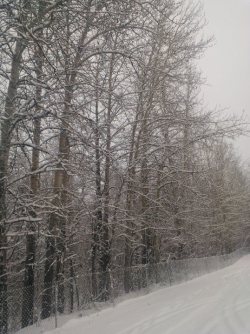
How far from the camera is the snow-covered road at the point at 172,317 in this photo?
33.9ft

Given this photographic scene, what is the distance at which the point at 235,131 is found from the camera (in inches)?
734

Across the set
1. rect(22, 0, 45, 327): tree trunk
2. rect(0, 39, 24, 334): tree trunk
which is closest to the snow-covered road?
rect(22, 0, 45, 327): tree trunk

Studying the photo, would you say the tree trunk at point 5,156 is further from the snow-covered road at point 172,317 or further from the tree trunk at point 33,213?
the snow-covered road at point 172,317

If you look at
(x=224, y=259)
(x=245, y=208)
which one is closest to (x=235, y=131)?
(x=224, y=259)

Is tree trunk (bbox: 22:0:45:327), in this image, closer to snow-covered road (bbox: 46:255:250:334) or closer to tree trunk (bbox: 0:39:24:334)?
tree trunk (bbox: 0:39:24:334)

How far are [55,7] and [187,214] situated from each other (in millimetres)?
19420

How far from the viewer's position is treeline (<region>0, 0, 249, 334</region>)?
32.4ft

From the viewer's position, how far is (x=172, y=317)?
12281mm

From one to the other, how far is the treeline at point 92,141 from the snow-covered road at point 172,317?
1.40m

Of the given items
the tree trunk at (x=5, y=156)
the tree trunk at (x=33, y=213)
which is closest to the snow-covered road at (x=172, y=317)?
the tree trunk at (x=33, y=213)

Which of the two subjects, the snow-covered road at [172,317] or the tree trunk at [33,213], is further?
the snow-covered road at [172,317]

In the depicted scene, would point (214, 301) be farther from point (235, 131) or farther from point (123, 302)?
point (235, 131)

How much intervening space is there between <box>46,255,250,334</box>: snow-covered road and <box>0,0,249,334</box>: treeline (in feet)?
4.60

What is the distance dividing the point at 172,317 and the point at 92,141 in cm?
513
